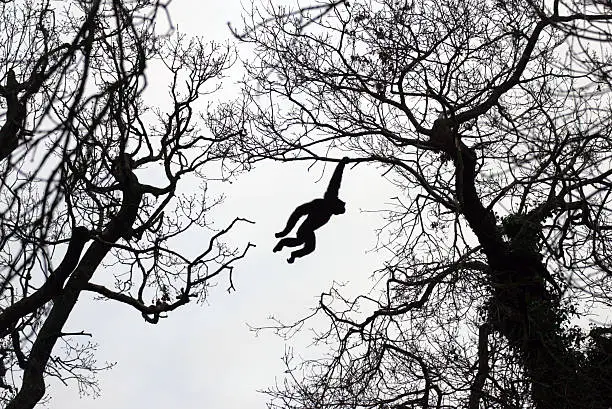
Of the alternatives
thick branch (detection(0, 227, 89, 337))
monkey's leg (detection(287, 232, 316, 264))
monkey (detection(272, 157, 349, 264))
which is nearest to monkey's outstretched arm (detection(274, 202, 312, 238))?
monkey (detection(272, 157, 349, 264))

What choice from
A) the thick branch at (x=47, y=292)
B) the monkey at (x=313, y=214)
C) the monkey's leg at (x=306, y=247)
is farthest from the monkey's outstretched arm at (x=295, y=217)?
the thick branch at (x=47, y=292)

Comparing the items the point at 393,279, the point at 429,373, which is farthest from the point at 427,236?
the point at 429,373

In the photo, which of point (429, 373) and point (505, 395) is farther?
point (429, 373)

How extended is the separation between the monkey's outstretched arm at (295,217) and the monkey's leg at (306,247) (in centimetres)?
12

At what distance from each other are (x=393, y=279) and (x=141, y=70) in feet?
19.4

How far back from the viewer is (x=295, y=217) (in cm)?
492

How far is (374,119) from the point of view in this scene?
8.58 metres

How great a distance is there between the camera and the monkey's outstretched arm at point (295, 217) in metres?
4.80

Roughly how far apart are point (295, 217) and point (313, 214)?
0.20m

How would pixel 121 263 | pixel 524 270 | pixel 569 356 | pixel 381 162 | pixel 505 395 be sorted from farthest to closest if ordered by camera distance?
pixel 121 263
pixel 381 162
pixel 524 270
pixel 569 356
pixel 505 395

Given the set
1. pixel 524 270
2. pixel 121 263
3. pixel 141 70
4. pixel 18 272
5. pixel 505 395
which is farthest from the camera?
pixel 121 263

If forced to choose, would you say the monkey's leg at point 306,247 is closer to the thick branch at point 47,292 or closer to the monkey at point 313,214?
the monkey at point 313,214

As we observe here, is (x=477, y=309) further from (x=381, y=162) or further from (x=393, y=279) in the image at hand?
(x=381, y=162)

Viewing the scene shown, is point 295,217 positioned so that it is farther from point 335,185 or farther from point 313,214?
point 335,185
